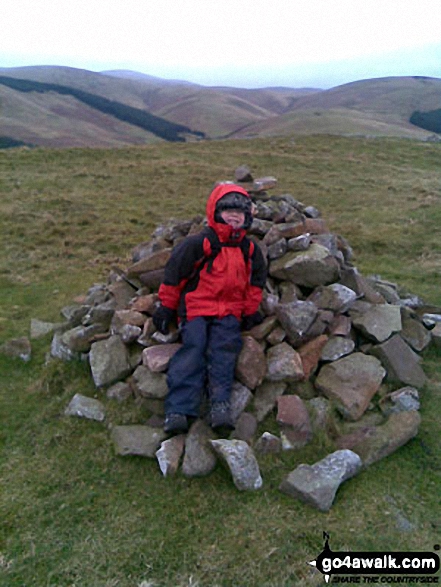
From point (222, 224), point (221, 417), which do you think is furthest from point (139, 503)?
point (222, 224)

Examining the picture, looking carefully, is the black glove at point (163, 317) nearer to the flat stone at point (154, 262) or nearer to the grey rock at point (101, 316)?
the grey rock at point (101, 316)

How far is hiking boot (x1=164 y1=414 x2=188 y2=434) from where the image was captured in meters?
4.86

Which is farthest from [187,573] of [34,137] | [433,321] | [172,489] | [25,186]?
[34,137]

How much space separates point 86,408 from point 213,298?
200cm

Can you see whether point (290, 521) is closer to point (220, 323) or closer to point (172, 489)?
point (172, 489)

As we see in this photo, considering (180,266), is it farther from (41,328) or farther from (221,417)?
(41,328)

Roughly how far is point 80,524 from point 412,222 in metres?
14.7

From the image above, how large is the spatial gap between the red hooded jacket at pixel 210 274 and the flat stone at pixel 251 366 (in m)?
0.50

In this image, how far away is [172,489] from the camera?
451cm

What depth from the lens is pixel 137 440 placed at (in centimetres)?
500

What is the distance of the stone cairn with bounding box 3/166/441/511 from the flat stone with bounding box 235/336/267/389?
2cm

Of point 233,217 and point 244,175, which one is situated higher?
point 233,217

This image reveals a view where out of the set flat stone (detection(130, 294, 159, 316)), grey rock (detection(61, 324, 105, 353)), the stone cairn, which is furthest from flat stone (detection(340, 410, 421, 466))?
grey rock (detection(61, 324, 105, 353))

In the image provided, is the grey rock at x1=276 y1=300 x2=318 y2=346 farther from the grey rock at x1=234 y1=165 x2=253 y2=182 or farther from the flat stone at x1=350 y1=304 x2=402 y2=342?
the grey rock at x1=234 y1=165 x2=253 y2=182
